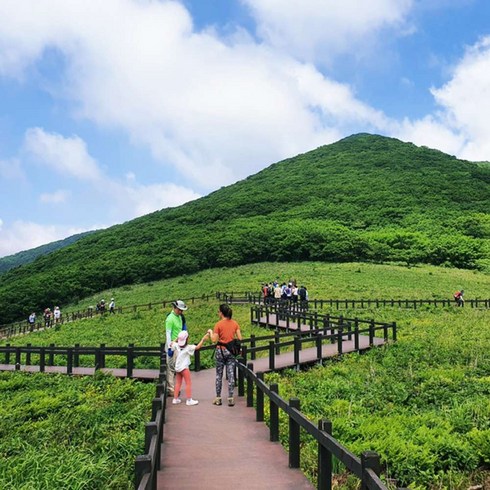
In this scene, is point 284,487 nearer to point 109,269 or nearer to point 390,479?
point 390,479

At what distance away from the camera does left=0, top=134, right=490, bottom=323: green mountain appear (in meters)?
73.5

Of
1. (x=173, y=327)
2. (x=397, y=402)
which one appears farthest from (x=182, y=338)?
(x=397, y=402)

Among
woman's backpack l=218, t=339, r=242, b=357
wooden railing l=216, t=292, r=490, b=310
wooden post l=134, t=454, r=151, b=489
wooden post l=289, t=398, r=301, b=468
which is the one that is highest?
wooden railing l=216, t=292, r=490, b=310

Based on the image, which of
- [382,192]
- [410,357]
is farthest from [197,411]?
[382,192]

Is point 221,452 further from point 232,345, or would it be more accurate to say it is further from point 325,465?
point 232,345

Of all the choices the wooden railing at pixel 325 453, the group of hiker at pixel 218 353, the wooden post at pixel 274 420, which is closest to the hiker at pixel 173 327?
the group of hiker at pixel 218 353

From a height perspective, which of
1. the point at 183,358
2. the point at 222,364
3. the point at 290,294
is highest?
the point at 290,294

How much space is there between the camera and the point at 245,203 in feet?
396

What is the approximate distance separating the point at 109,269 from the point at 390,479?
241ft

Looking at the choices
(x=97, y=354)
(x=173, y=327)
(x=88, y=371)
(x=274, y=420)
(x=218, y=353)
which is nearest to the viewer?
(x=274, y=420)

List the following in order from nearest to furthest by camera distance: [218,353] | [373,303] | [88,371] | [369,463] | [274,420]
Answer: [369,463] < [274,420] < [218,353] < [88,371] < [373,303]

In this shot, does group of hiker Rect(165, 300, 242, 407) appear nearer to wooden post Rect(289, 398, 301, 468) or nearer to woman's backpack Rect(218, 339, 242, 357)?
woman's backpack Rect(218, 339, 242, 357)

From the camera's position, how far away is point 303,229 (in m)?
84.9

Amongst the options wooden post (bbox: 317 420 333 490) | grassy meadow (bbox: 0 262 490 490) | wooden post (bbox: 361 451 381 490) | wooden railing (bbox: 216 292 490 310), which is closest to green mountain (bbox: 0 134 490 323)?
wooden railing (bbox: 216 292 490 310)
